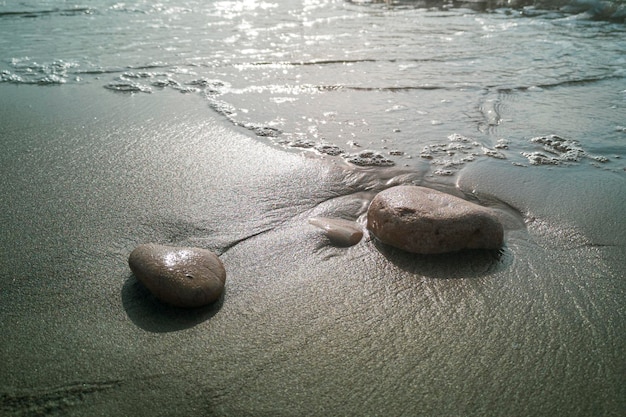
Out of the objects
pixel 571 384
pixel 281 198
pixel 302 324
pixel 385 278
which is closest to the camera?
pixel 571 384

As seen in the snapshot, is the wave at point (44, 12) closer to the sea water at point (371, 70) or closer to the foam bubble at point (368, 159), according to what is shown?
the sea water at point (371, 70)

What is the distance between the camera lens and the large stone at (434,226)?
2.39 m

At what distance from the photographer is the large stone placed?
7.84 feet

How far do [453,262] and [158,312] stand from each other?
133cm

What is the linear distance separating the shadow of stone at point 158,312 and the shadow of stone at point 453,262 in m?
0.84

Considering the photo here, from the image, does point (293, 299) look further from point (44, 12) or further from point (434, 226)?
point (44, 12)

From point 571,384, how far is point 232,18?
7270mm

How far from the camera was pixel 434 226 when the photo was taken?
7.81 feet

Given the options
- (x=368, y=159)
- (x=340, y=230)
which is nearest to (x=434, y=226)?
(x=340, y=230)

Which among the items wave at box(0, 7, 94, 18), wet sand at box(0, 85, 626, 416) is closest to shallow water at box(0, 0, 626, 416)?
wet sand at box(0, 85, 626, 416)

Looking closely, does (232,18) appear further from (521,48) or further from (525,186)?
(525,186)

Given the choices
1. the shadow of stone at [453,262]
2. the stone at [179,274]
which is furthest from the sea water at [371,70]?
the stone at [179,274]

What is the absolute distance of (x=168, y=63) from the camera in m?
5.52

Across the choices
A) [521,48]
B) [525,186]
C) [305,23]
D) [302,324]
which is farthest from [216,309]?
[305,23]
